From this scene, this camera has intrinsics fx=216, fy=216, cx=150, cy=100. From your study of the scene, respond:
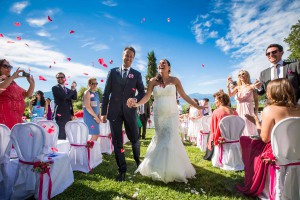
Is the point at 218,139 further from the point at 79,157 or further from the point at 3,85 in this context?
the point at 3,85

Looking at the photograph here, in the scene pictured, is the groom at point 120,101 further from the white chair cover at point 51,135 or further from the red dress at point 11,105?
the red dress at point 11,105

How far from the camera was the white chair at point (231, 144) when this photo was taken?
17.7ft

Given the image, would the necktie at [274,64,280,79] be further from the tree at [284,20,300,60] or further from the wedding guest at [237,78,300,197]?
the tree at [284,20,300,60]

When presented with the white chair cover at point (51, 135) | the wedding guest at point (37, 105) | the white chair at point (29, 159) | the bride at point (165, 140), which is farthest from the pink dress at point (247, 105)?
the wedding guest at point (37, 105)

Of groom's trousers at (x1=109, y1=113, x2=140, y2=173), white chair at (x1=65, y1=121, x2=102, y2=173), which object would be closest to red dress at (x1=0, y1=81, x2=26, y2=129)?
white chair at (x1=65, y1=121, x2=102, y2=173)

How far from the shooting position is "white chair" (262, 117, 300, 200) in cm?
296

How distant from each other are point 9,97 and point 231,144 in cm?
519

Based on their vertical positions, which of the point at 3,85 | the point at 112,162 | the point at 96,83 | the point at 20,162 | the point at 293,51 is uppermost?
the point at 293,51

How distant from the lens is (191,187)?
4250 mm

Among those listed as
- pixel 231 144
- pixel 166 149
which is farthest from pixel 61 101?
pixel 231 144

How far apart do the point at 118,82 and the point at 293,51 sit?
1728 inches

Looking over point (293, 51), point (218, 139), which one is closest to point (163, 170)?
point (218, 139)

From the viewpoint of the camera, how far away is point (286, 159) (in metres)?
3.06

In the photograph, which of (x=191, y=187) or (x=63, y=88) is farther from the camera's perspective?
(x=63, y=88)
